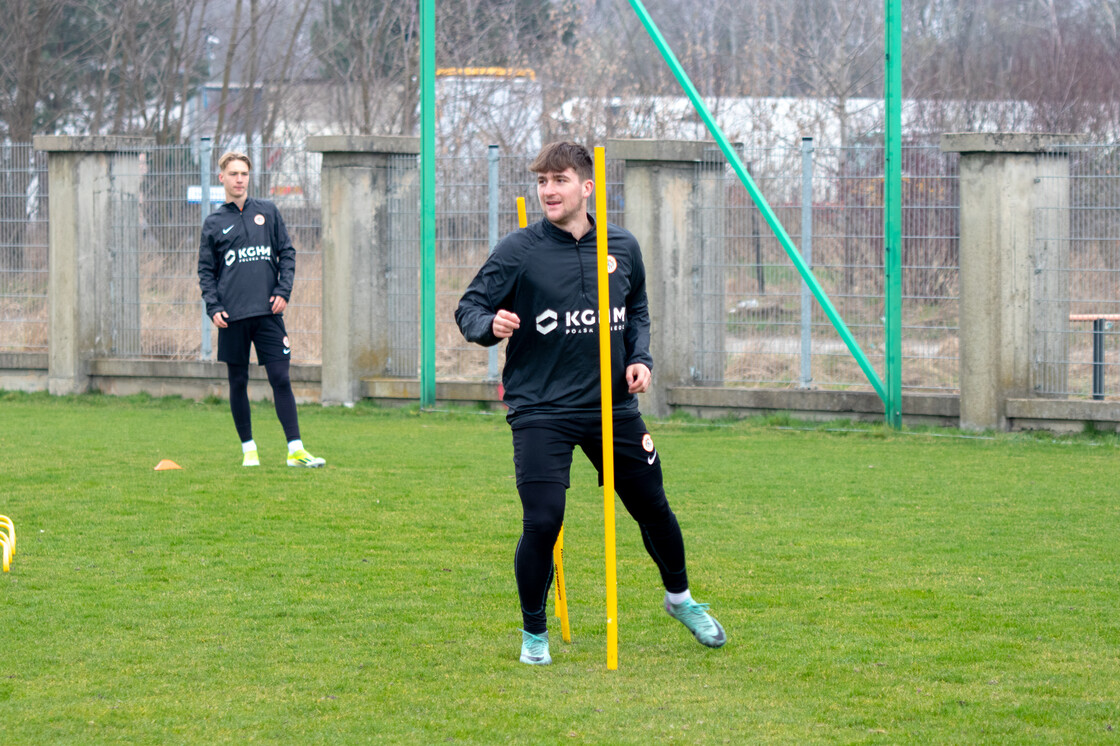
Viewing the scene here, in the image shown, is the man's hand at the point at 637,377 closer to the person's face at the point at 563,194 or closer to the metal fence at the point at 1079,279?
the person's face at the point at 563,194

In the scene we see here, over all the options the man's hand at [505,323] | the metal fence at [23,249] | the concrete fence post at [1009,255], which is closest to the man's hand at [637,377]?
the man's hand at [505,323]

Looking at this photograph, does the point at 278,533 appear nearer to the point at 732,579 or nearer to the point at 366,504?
the point at 366,504

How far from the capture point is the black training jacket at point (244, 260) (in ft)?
32.1

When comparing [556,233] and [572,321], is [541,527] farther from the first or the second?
[556,233]

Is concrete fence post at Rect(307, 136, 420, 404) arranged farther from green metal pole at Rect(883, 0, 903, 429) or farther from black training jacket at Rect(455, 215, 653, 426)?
black training jacket at Rect(455, 215, 653, 426)

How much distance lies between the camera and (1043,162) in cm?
1182

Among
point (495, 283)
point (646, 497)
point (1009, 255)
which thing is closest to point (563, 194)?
point (495, 283)

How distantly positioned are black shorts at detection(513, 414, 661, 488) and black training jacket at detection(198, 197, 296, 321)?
497 centimetres

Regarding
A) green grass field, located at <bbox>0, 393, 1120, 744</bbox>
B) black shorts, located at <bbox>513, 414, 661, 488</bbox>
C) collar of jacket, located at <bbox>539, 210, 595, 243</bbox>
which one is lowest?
green grass field, located at <bbox>0, 393, 1120, 744</bbox>

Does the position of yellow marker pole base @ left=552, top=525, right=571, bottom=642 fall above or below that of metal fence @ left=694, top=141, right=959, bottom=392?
below

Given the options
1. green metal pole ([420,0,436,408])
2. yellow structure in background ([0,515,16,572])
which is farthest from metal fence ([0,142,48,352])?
yellow structure in background ([0,515,16,572])

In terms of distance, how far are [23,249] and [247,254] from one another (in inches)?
278

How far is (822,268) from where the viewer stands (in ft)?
41.9

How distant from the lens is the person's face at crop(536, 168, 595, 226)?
16.9 ft
